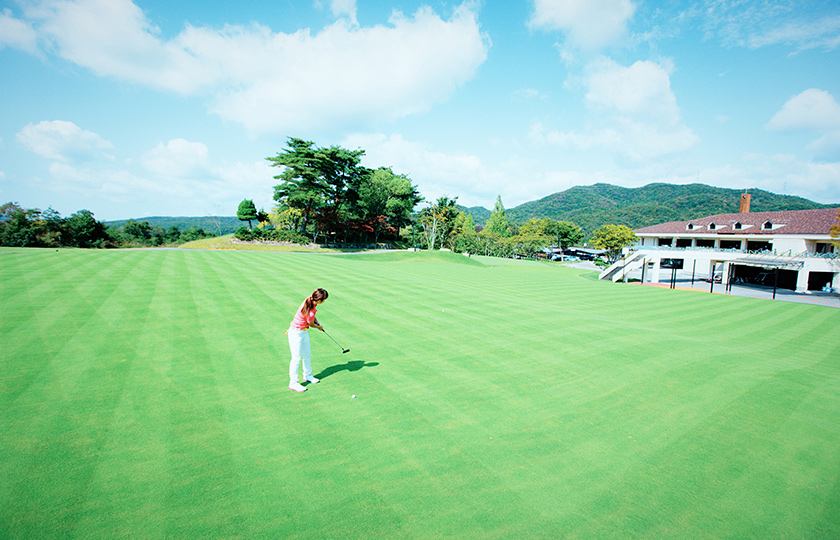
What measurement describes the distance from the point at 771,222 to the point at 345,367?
59064 mm

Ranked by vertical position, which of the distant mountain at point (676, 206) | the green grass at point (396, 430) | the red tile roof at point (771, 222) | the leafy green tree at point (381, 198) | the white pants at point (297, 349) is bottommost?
the green grass at point (396, 430)

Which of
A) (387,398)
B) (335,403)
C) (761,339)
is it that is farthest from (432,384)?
(761,339)

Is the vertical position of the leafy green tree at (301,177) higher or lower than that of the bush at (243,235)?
higher

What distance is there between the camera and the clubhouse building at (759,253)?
111 feet

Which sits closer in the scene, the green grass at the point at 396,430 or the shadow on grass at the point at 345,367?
the green grass at the point at 396,430

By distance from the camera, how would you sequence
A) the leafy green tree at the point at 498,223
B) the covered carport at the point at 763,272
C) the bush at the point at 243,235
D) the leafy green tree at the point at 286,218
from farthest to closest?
1. the leafy green tree at the point at 498,223
2. the leafy green tree at the point at 286,218
3. the bush at the point at 243,235
4. the covered carport at the point at 763,272

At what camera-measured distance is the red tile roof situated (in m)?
38.7

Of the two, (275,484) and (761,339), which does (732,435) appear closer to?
(275,484)

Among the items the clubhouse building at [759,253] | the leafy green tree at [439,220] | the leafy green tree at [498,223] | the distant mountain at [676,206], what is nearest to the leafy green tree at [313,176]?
the leafy green tree at [439,220]

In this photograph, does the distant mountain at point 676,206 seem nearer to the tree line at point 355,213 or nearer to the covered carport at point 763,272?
the tree line at point 355,213

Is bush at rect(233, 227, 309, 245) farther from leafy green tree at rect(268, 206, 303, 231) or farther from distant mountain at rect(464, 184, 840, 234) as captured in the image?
distant mountain at rect(464, 184, 840, 234)

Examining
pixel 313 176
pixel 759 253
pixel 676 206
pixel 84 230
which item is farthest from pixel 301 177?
pixel 676 206

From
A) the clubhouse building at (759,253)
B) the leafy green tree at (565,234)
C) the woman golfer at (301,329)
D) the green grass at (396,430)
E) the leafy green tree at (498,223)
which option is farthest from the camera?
the leafy green tree at (565,234)

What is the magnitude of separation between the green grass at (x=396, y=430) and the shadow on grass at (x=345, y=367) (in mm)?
64
